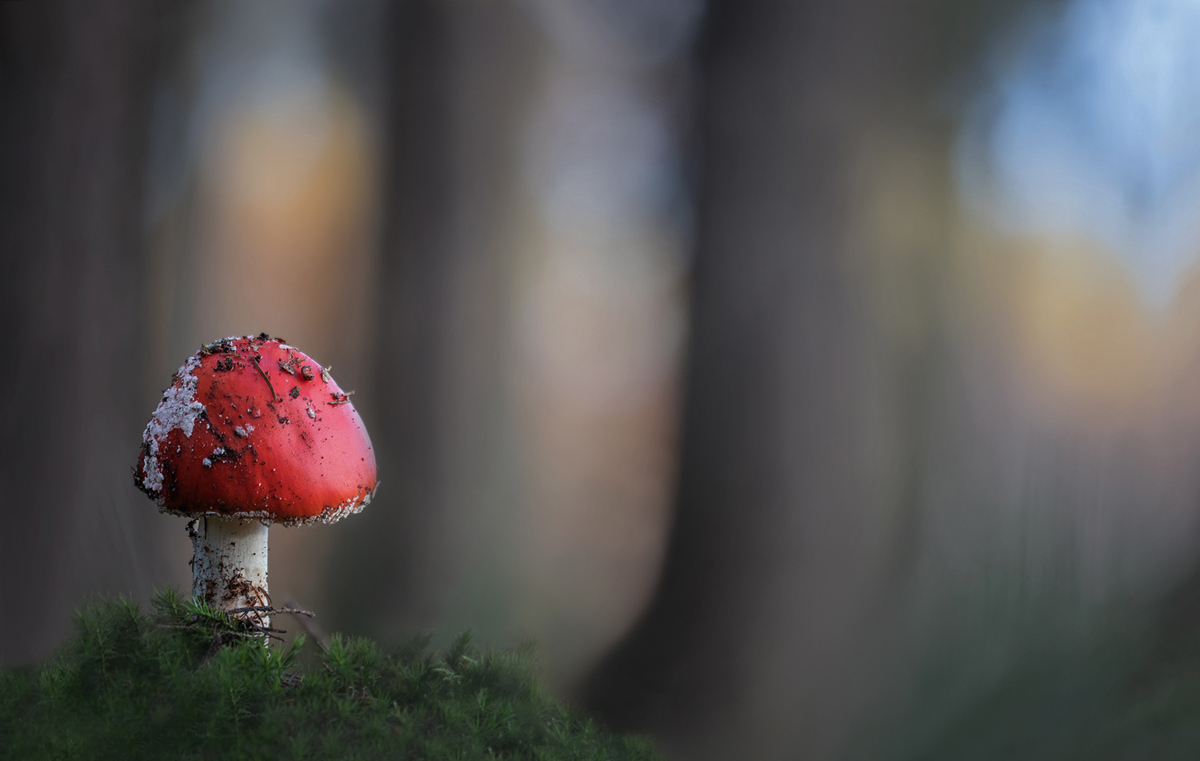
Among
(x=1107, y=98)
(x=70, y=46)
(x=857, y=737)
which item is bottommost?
(x=857, y=737)

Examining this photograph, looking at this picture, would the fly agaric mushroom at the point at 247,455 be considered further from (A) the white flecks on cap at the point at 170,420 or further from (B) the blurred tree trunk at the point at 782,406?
(B) the blurred tree trunk at the point at 782,406

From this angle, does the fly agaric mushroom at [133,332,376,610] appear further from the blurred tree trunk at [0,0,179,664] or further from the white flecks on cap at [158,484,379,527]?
the blurred tree trunk at [0,0,179,664]

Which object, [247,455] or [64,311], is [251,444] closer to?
[247,455]

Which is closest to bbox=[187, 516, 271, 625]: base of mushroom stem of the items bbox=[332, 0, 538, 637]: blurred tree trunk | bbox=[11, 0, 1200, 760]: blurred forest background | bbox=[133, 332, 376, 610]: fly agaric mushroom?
bbox=[133, 332, 376, 610]: fly agaric mushroom

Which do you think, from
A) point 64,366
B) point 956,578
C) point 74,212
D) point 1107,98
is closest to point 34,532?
point 64,366

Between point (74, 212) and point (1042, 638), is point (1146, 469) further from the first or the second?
point (74, 212)

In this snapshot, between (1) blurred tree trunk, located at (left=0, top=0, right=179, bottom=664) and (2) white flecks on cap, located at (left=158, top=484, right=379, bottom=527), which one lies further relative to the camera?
(1) blurred tree trunk, located at (left=0, top=0, right=179, bottom=664)
